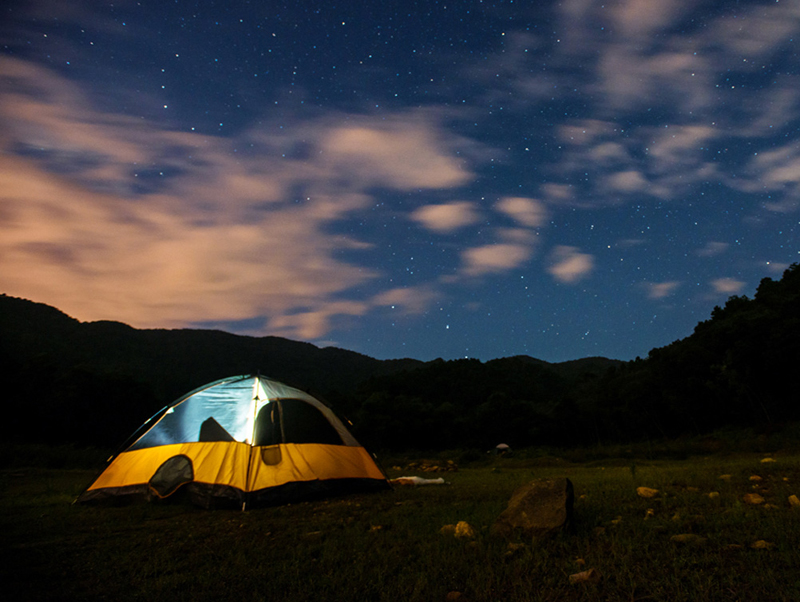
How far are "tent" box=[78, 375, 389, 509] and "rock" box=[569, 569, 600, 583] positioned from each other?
571 centimetres

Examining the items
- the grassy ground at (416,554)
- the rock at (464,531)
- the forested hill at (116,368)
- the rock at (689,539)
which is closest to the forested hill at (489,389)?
the forested hill at (116,368)

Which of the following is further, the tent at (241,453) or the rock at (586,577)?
the tent at (241,453)

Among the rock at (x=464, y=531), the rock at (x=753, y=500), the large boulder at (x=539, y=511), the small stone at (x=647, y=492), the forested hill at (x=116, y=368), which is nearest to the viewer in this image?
the large boulder at (x=539, y=511)

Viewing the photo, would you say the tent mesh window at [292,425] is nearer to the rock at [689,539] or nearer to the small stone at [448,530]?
the small stone at [448,530]

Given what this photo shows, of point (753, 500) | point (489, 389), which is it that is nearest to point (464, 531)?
point (753, 500)

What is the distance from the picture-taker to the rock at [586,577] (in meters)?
3.05

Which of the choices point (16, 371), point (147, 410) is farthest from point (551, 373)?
point (16, 371)

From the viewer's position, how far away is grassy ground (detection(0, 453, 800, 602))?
3.08 metres

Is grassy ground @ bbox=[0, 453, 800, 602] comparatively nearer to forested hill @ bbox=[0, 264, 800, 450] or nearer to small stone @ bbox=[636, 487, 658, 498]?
small stone @ bbox=[636, 487, 658, 498]

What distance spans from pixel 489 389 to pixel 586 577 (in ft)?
250

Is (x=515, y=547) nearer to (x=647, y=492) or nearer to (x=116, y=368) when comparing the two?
(x=647, y=492)

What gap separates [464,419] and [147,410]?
130ft

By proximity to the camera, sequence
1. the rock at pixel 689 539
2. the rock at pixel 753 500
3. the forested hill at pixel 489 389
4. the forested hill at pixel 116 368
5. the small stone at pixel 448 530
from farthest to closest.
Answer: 1. the forested hill at pixel 116 368
2. the forested hill at pixel 489 389
3. the rock at pixel 753 500
4. the small stone at pixel 448 530
5. the rock at pixel 689 539

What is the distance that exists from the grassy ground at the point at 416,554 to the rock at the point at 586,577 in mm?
61
